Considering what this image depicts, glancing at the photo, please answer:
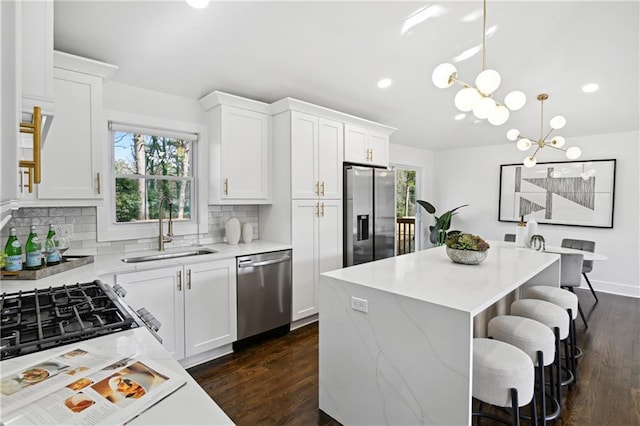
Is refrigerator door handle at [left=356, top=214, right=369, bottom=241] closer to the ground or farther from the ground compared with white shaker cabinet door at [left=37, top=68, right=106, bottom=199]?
closer to the ground

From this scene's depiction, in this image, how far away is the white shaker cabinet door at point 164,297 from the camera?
242 cm

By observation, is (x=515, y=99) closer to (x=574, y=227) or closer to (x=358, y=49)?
(x=358, y=49)

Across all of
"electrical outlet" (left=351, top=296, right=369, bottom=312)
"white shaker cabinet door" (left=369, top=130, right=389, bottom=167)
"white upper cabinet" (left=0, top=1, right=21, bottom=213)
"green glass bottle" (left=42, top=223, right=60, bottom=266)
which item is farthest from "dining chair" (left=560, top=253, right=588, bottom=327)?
"green glass bottle" (left=42, top=223, right=60, bottom=266)

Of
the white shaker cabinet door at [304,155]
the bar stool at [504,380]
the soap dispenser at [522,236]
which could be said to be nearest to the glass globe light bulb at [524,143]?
the soap dispenser at [522,236]

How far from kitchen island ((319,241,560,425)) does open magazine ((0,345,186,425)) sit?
1181 mm

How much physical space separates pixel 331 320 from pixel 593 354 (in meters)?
2.65

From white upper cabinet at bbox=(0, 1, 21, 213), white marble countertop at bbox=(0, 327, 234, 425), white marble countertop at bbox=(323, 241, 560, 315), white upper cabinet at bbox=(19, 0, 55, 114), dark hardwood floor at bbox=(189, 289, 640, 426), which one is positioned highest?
white upper cabinet at bbox=(19, 0, 55, 114)

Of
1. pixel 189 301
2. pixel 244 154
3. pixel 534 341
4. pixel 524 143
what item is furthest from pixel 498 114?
pixel 189 301

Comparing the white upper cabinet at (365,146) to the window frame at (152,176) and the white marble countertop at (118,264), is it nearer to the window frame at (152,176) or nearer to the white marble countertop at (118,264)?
the white marble countertop at (118,264)

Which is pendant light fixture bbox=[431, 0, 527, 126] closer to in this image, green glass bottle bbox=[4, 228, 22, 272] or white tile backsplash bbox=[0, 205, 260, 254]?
white tile backsplash bbox=[0, 205, 260, 254]

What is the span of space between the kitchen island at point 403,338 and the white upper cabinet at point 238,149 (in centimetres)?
→ 159

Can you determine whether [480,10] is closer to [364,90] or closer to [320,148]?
[364,90]

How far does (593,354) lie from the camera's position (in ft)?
9.98

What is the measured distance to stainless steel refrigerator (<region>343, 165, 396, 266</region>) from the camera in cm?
396
